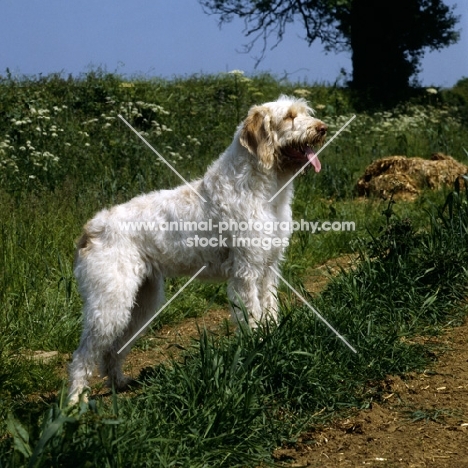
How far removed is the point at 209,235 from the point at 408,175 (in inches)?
238

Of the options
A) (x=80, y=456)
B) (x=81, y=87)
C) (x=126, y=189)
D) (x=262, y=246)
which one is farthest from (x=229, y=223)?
(x=81, y=87)

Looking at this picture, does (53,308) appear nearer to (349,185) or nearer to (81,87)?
(349,185)

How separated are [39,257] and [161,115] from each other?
28.2 feet

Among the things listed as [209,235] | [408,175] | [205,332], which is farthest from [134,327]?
[408,175]

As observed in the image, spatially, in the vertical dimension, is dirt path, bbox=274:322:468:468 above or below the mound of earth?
below

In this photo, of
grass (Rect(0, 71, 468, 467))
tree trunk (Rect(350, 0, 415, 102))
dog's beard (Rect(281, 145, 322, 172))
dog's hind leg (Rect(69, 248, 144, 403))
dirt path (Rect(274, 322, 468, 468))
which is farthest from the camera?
tree trunk (Rect(350, 0, 415, 102))

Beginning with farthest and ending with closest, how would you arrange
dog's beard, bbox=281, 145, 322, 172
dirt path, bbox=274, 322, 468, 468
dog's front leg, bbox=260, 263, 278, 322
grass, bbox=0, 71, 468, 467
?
dog's front leg, bbox=260, 263, 278, 322
dog's beard, bbox=281, 145, 322, 172
dirt path, bbox=274, 322, 468, 468
grass, bbox=0, 71, 468, 467

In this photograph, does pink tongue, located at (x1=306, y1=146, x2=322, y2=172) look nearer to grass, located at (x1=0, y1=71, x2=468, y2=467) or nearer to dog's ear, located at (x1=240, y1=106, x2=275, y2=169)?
dog's ear, located at (x1=240, y1=106, x2=275, y2=169)

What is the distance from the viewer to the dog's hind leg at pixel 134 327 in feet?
18.5

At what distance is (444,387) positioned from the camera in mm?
4828

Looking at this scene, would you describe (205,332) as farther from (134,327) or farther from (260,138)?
(260,138)

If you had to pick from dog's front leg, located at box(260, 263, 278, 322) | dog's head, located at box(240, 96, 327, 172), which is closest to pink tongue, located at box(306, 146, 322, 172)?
dog's head, located at box(240, 96, 327, 172)

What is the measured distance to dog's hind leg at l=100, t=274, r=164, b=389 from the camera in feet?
18.5

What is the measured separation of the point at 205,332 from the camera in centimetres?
439
